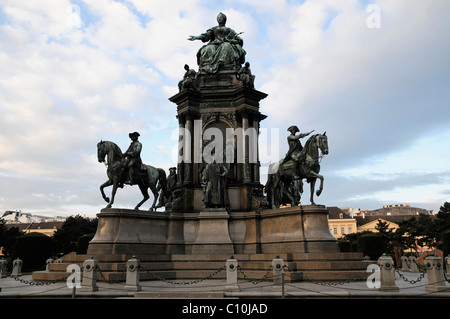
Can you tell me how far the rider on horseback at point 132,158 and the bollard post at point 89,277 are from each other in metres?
7.15

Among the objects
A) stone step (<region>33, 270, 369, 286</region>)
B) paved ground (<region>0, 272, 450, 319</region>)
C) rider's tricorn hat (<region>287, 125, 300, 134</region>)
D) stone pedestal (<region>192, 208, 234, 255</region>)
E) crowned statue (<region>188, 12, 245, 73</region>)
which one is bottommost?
paved ground (<region>0, 272, 450, 319</region>)

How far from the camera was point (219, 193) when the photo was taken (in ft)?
68.6

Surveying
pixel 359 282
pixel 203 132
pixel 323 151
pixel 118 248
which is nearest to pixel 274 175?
pixel 323 151

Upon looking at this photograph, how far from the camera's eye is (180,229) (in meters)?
21.0

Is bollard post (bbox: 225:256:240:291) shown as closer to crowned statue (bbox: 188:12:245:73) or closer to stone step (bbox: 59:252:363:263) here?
stone step (bbox: 59:252:363:263)

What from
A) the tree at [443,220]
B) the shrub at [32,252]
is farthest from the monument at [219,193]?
the tree at [443,220]

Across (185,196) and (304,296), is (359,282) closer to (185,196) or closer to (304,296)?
(304,296)

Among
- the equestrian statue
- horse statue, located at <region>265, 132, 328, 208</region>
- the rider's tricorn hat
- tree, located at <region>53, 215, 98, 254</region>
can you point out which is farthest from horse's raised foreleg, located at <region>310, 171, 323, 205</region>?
tree, located at <region>53, 215, 98, 254</region>

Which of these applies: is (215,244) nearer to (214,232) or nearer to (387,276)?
(214,232)

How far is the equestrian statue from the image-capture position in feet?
67.1

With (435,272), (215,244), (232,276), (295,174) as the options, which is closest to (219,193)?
(215,244)

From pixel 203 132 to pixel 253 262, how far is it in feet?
28.5

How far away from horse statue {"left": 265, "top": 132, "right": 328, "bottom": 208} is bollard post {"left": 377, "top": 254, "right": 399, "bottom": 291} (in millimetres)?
5855
